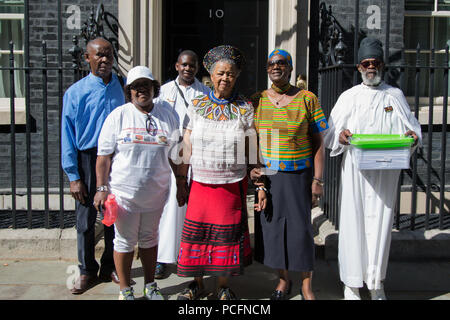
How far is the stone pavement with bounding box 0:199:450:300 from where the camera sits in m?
3.83

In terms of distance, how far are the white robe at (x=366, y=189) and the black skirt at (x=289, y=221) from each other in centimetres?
32

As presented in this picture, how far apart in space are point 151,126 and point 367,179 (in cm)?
170

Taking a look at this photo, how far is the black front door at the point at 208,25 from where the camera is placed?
6285 millimetres

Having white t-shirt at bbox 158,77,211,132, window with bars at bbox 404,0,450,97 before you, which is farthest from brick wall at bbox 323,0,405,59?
white t-shirt at bbox 158,77,211,132

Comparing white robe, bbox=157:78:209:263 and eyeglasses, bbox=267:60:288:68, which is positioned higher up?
eyeglasses, bbox=267:60:288:68

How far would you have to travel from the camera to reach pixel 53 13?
5.84m

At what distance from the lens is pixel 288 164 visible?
3.35 m

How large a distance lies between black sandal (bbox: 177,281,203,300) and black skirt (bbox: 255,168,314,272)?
63cm

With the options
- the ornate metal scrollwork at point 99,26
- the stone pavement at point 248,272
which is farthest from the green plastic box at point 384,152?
the ornate metal scrollwork at point 99,26

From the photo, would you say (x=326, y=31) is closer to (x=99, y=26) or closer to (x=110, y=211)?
(x=99, y=26)

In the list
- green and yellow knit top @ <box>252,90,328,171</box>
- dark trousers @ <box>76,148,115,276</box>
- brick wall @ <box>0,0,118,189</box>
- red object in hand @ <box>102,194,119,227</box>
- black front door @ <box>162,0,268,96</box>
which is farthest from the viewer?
black front door @ <box>162,0,268,96</box>

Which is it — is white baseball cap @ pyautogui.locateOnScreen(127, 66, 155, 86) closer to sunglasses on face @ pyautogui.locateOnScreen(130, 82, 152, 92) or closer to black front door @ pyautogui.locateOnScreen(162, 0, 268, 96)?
sunglasses on face @ pyautogui.locateOnScreen(130, 82, 152, 92)

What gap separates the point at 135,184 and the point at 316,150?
4.49 feet

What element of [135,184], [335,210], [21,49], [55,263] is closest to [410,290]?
[335,210]
